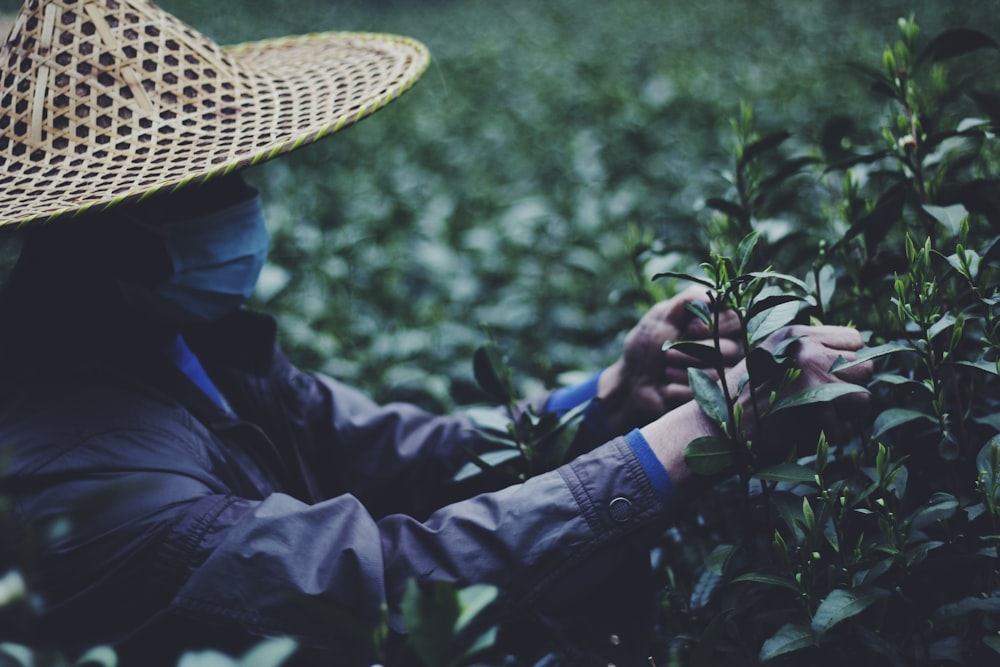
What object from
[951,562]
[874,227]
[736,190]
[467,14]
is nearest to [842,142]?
[736,190]

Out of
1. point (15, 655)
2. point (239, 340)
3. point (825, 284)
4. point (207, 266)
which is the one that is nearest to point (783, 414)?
point (825, 284)

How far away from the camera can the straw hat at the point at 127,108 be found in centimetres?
135

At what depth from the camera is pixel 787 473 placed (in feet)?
3.85

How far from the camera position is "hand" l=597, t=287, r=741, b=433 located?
1701 millimetres

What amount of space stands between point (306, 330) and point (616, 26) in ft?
19.8

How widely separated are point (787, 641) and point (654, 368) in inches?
29.3

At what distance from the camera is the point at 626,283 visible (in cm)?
289

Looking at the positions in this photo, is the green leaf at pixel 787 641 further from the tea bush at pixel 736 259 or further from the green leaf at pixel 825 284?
the green leaf at pixel 825 284

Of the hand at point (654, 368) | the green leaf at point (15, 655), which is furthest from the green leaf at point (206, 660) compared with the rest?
the hand at point (654, 368)

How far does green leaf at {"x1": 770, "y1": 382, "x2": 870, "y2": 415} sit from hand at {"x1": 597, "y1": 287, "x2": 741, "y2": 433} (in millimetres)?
450

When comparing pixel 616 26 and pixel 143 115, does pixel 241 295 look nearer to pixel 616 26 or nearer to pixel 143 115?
pixel 143 115

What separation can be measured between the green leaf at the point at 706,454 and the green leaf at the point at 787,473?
0.05m

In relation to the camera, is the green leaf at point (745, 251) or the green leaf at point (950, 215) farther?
the green leaf at point (950, 215)

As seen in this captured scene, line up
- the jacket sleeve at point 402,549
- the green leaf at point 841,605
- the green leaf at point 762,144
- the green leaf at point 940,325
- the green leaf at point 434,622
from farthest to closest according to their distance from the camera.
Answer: the green leaf at point 762,144
the jacket sleeve at point 402,549
the green leaf at point 940,325
the green leaf at point 841,605
the green leaf at point 434,622
